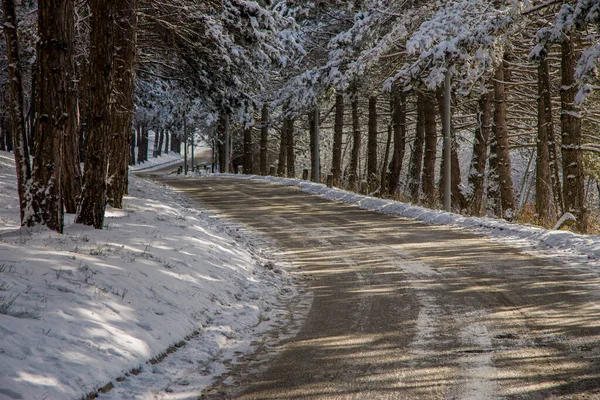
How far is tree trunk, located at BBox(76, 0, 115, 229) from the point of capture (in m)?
9.29

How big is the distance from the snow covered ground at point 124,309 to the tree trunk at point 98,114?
46 centimetres

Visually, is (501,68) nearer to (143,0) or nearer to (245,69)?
(245,69)

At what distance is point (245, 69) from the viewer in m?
19.5

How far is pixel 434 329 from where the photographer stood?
6.06m

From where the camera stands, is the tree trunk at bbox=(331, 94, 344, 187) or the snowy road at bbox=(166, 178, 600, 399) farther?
the tree trunk at bbox=(331, 94, 344, 187)

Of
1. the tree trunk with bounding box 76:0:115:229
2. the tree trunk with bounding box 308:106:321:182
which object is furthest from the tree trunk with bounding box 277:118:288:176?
the tree trunk with bounding box 76:0:115:229

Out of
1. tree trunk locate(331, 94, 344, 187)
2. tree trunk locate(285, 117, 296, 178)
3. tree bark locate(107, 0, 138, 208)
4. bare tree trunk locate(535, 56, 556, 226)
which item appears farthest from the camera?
tree trunk locate(285, 117, 296, 178)

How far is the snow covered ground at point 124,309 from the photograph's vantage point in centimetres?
432

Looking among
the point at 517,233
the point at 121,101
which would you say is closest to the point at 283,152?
the point at 121,101

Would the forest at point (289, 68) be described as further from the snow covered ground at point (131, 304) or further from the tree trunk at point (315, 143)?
the snow covered ground at point (131, 304)

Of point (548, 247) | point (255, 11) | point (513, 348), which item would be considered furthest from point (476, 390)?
point (255, 11)

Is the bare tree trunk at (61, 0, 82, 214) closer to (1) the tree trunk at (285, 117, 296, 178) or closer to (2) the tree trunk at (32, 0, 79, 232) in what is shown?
(2) the tree trunk at (32, 0, 79, 232)

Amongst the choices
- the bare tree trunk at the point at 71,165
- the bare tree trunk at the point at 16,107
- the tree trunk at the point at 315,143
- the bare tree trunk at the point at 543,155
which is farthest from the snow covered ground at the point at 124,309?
the tree trunk at the point at 315,143

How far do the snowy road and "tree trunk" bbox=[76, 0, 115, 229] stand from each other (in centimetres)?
355
